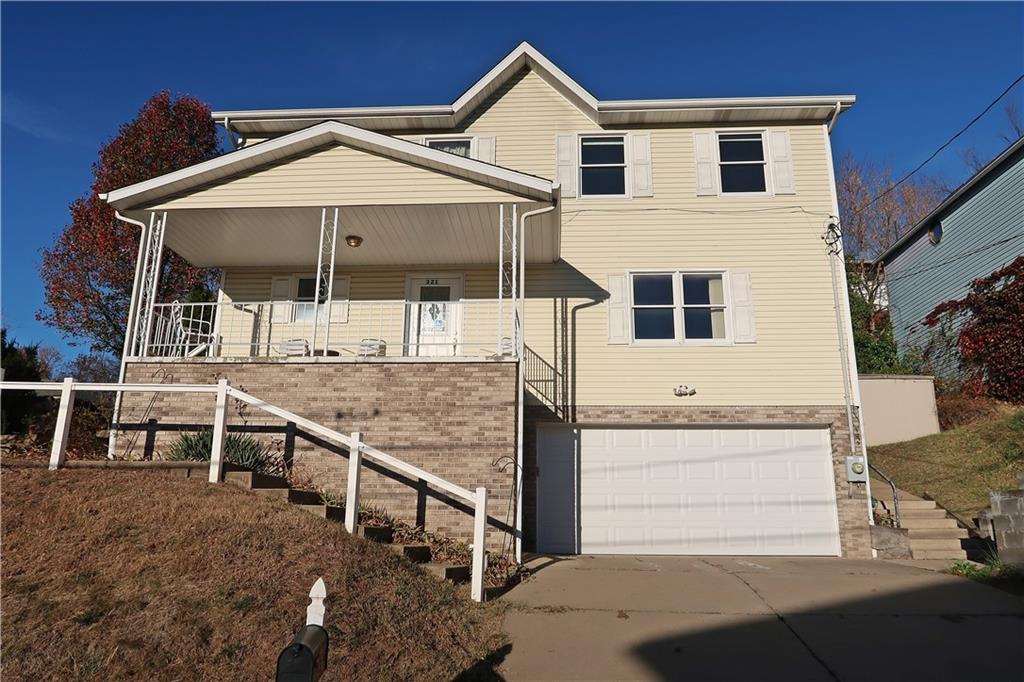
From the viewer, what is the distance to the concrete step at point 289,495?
7.16 m

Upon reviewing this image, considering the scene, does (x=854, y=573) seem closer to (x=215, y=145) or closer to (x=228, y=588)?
(x=228, y=588)

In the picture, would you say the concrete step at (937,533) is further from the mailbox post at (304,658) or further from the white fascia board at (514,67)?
the mailbox post at (304,658)

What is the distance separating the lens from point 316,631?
9.02 ft

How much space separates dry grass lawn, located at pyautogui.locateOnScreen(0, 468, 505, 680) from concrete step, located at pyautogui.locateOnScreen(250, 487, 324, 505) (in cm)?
30

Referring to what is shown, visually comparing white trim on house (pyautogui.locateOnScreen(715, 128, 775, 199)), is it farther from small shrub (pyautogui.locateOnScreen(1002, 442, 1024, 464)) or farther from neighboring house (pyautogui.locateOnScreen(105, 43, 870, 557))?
small shrub (pyautogui.locateOnScreen(1002, 442, 1024, 464))

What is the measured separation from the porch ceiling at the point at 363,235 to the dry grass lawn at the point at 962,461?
323 inches

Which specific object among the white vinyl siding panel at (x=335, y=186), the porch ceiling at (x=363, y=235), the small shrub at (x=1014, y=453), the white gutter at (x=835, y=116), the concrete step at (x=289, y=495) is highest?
the white gutter at (x=835, y=116)

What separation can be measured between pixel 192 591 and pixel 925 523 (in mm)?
10648

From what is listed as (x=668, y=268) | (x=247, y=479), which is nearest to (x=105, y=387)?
(x=247, y=479)

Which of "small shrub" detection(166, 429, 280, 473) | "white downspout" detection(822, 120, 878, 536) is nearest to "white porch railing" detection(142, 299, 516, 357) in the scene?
"small shrub" detection(166, 429, 280, 473)

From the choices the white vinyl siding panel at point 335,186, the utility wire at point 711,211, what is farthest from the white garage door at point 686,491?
the white vinyl siding panel at point 335,186

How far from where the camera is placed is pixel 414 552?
7.11 meters

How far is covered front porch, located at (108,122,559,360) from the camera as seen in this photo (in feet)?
31.4

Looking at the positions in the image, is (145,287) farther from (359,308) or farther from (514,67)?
(514,67)
